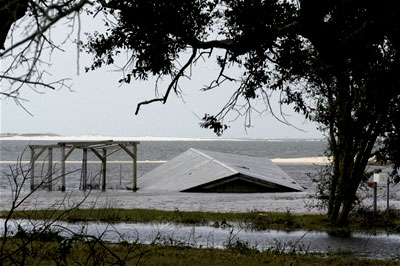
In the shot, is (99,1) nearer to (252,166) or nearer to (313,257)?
(313,257)

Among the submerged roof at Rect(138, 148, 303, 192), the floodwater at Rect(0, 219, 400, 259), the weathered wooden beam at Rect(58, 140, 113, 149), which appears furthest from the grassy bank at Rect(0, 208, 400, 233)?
the weathered wooden beam at Rect(58, 140, 113, 149)

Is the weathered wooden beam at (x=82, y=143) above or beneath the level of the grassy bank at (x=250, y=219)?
above

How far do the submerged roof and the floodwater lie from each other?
1850 cm

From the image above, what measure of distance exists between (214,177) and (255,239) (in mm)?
21662

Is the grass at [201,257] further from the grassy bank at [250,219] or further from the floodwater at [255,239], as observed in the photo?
the grassy bank at [250,219]

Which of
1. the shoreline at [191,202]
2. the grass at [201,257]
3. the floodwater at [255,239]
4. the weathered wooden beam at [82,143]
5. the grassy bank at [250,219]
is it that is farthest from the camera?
the weathered wooden beam at [82,143]

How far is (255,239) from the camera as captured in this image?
16.1 metres

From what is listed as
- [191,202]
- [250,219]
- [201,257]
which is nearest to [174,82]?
[201,257]

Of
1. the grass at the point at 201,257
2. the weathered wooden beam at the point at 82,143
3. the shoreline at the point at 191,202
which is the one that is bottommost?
the shoreline at the point at 191,202

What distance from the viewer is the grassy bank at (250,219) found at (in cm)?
1905

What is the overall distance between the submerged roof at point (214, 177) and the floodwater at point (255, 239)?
18499 mm

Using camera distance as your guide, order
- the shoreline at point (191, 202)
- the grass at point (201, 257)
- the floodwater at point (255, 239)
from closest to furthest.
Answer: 1. the grass at point (201, 257)
2. the floodwater at point (255, 239)
3. the shoreline at point (191, 202)

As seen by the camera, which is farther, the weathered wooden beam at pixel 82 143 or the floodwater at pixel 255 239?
the weathered wooden beam at pixel 82 143

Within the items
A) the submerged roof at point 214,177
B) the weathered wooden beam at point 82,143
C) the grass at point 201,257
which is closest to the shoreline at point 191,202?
the submerged roof at point 214,177
